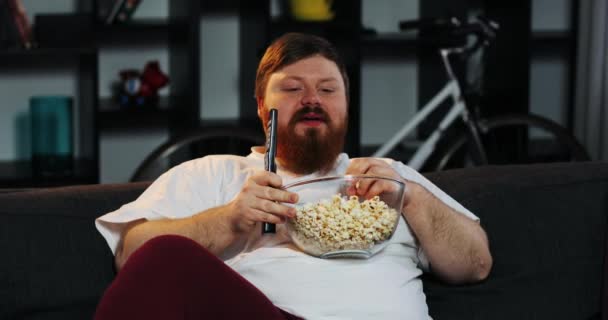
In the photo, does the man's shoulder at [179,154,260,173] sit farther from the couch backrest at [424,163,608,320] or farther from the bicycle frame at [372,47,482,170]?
the bicycle frame at [372,47,482,170]

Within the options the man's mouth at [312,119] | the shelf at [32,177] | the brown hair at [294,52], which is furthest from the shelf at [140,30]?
the man's mouth at [312,119]

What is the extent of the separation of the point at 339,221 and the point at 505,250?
52 centimetres

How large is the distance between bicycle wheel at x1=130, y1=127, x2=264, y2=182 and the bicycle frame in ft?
1.95

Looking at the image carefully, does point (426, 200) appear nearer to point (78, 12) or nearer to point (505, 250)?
point (505, 250)

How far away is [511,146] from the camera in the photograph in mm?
4324

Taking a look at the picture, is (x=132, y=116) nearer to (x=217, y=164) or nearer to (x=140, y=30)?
(x=140, y=30)

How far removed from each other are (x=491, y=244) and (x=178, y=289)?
0.78 m

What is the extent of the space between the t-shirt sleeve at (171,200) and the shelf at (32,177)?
5.77ft

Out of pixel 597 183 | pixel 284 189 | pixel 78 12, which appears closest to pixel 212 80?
pixel 78 12

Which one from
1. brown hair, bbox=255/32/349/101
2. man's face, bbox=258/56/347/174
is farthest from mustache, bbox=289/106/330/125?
brown hair, bbox=255/32/349/101

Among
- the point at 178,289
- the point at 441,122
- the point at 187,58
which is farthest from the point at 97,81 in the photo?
the point at 178,289

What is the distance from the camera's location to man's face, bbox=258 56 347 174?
84.2 inches

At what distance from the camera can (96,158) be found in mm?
3820

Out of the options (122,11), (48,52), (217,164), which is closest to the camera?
(217,164)
